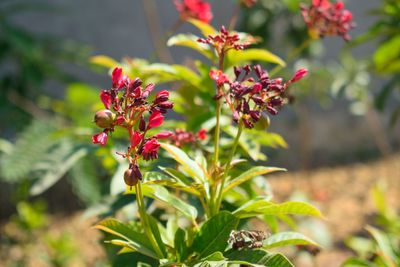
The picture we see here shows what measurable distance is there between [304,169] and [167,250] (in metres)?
3.65

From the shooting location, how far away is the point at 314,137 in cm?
542

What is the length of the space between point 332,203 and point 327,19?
3196mm

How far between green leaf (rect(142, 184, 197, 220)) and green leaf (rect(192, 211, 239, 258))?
5cm

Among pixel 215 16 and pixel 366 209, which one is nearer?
pixel 366 209

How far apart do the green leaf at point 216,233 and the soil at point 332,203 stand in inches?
95.1

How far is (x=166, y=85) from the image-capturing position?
15.1 ft

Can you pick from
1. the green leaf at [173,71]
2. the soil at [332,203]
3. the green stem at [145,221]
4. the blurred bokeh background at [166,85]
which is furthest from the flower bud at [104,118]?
the soil at [332,203]

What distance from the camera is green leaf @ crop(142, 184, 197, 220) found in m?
1.10

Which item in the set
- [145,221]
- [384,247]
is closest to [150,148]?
[145,221]

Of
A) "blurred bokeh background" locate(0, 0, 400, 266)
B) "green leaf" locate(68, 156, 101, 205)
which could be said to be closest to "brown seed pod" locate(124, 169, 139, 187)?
"blurred bokeh background" locate(0, 0, 400, 266)

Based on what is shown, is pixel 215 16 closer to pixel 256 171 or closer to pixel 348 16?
pixel 348 16

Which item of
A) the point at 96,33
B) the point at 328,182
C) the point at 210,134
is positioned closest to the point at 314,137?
the point at 328,182

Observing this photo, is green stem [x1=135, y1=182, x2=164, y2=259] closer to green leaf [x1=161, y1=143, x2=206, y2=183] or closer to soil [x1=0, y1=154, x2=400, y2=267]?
green leaf [x1=161, y1=143, x2=206, y2=183]

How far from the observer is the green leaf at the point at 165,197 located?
1.10 m
